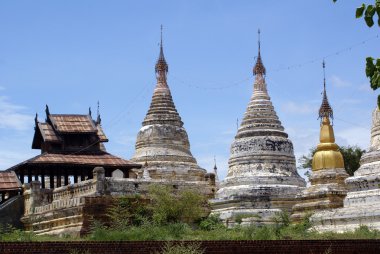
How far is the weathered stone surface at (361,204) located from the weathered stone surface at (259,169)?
13.2 feet

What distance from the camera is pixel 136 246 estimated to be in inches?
725

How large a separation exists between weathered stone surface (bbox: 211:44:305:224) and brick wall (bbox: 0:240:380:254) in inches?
421

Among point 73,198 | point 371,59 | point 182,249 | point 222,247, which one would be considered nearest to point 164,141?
point 73,198

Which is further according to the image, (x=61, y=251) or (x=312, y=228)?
(x=312, y=228)

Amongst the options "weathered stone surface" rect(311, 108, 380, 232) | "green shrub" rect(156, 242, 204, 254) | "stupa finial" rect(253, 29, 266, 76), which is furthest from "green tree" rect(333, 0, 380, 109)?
"stupa finial" rect(253, 29, 266, 76)

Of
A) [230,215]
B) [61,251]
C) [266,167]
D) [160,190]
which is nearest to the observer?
[61,251]

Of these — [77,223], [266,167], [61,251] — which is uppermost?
[266,167]

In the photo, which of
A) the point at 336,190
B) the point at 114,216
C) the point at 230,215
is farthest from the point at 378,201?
the point at 114,216

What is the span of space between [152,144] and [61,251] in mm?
20403

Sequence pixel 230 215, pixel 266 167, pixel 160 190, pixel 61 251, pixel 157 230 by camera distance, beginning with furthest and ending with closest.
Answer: pixel 266 167, pixel 230 215, pixel 160 190, pixel 157 230, pixel 61 251

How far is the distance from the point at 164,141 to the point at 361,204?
12281 mm

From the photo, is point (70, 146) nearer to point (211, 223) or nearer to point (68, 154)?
point (68, 154)

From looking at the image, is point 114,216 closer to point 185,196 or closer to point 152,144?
point 185,196

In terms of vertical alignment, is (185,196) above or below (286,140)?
below
